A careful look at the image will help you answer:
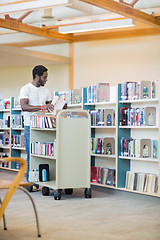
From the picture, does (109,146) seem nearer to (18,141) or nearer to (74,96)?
(74,96)

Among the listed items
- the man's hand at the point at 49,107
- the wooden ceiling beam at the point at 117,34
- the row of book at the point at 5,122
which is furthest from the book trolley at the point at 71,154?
the wooden ceiling beam at the point at 117,34

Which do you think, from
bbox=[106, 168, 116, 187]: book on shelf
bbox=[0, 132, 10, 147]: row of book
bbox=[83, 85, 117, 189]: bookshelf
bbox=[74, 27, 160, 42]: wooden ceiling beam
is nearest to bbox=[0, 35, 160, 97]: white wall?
bbox=[74, 27, 160, 42]: wooden ceiling beam

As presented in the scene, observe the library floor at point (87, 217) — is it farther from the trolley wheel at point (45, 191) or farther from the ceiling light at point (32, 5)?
the ceiling light at point (32, 5)

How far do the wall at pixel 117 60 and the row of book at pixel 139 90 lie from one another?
14.6ft

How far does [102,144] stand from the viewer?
7.09m

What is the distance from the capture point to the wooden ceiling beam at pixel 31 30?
9.84 meters

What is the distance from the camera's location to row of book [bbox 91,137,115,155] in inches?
275

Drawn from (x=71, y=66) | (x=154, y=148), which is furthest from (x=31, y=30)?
(x=154, y=148)

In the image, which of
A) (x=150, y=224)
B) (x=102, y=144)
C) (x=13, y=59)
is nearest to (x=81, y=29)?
(x=13, y=59)

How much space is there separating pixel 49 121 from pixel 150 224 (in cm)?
247

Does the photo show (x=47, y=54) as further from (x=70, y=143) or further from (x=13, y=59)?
(x=70, y=143)

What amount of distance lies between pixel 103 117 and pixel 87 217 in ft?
7.70

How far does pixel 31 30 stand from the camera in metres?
11.0

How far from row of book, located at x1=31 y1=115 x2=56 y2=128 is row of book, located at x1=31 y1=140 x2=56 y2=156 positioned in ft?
0.89
